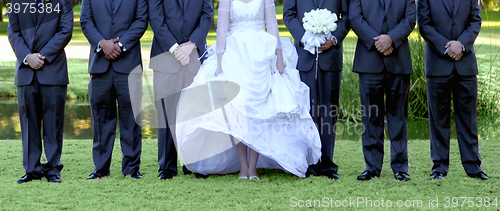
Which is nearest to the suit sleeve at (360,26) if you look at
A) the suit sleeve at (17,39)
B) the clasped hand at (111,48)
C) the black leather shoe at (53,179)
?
the clasped hand at (111,48)

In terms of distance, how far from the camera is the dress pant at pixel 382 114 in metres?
3.61

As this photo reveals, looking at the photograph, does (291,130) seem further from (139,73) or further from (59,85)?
(59,85)

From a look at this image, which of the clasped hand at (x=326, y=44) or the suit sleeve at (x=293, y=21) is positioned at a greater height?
the suit sleeve at (x=293, y=21)

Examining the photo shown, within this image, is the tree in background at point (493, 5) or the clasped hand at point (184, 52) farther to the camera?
the tree in background at point (493, 5)

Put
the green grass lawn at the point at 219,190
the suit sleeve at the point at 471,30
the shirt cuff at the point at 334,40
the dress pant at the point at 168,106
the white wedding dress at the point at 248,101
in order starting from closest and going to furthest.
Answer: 1. the green grass lawn at the point at 219,190
2. the white wedding dress at the point at 248,101
3. the suit sleeve at the point at 471,30
4. the shirt cuff at the point at 334,40
5. the dress pant at the point at 168,106

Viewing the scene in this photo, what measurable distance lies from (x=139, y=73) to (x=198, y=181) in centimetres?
99

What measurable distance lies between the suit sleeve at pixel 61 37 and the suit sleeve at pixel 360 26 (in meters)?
2.21

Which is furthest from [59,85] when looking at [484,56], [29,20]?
[484,56]

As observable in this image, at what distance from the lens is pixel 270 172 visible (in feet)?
13.0

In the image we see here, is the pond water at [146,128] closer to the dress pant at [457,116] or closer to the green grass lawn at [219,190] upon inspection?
the green grass lawn at [219,190]

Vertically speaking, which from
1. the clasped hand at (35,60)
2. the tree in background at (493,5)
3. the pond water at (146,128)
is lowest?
the pond water at (146,128)

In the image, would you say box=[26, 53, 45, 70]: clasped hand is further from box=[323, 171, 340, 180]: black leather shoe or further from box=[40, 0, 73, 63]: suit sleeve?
box=[323, 171, 340, 180]: black leather shoe

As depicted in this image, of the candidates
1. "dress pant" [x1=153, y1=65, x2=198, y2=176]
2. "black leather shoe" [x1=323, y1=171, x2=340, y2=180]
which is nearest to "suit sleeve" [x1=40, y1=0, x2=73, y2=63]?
"dress pant" [x1=153, y1=65, x2=198, y2=176]

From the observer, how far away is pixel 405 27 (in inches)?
137
